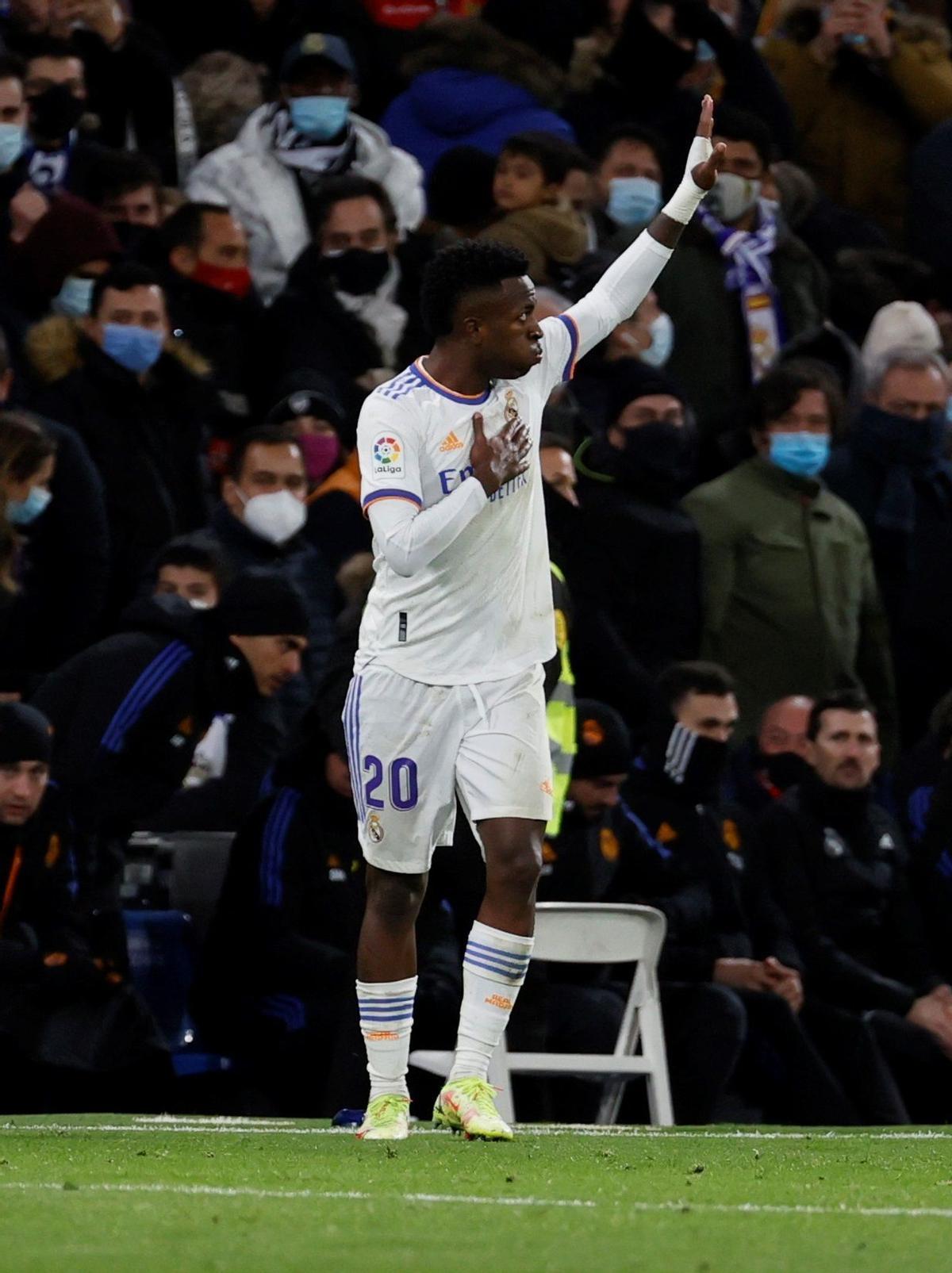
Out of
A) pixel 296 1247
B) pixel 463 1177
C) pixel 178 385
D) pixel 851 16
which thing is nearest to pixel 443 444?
pixel 463 1177

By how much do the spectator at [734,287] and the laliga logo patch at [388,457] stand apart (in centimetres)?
697

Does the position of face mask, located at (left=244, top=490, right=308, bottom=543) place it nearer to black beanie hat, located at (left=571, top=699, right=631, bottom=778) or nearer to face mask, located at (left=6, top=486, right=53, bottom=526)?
face mask, located at (left=6, top=486, right=53, bottom=526)

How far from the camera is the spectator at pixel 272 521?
12.2 m

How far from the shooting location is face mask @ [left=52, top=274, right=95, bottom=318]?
510 inches

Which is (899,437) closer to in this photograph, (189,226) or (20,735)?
(189,226)

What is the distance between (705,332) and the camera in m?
14.8

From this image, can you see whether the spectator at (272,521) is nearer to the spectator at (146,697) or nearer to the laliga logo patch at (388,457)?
the spectator at (146,697)

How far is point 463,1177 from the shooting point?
6.83 metres

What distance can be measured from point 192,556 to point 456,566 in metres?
3.71

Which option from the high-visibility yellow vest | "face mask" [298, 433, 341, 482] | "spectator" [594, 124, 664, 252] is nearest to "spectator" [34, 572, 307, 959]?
the high-visibility yellow vest

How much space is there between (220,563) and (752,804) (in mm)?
2645

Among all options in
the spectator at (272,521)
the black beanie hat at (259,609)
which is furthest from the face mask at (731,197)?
the black beanie hat at (259,609)

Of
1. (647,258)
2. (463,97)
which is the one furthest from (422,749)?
(463,97)

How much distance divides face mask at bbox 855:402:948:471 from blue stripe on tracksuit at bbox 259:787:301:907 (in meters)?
4.92
